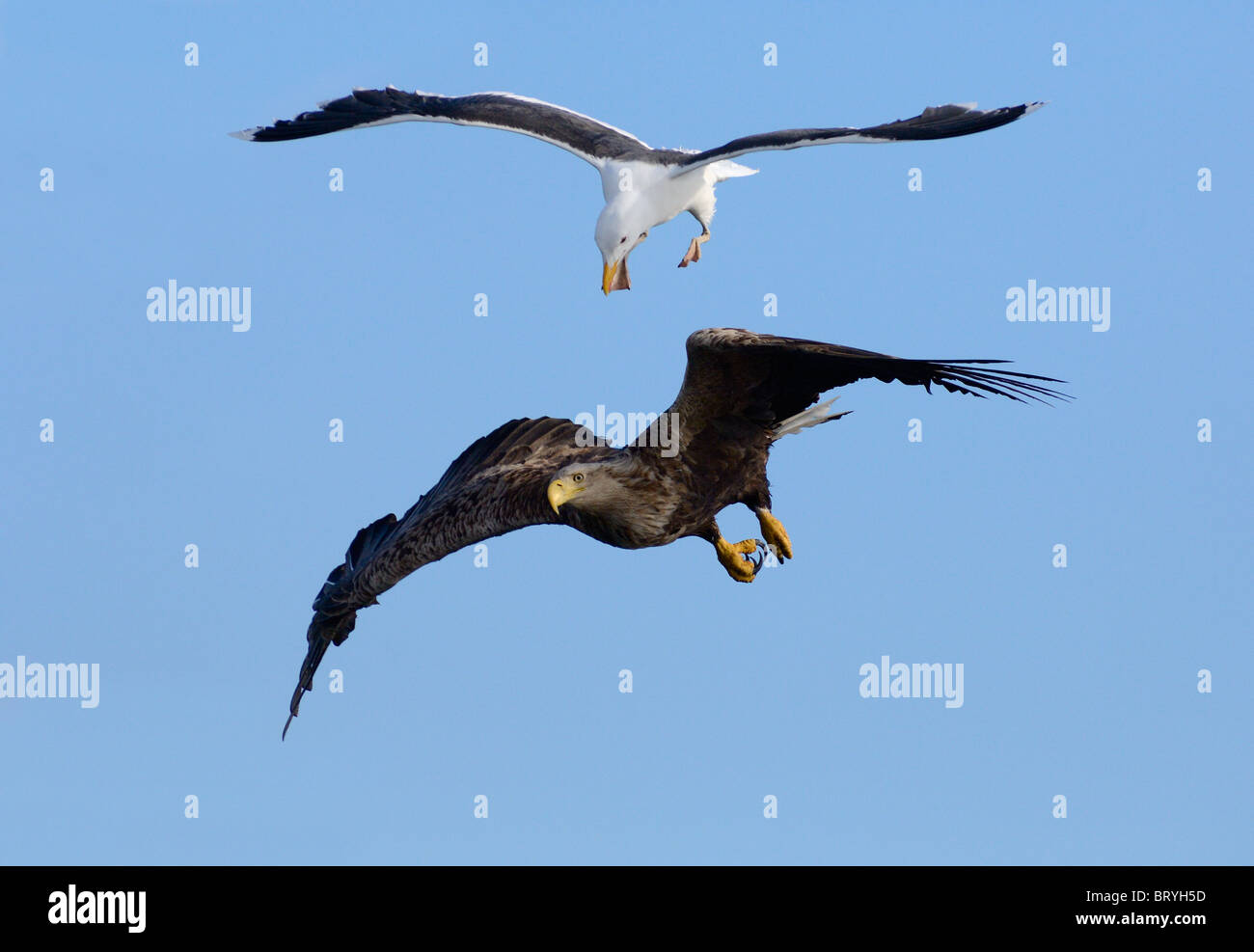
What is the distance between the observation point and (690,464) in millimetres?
15047

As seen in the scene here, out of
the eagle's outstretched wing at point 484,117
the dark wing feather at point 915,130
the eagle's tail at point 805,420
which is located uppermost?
the eagle's outstretched wing at point 484,117

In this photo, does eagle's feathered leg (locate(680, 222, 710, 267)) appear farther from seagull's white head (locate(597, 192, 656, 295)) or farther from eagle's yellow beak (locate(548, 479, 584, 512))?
eagle's yellow beak (locate(548, 479, 584, 512))

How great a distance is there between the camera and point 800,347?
1416 cm

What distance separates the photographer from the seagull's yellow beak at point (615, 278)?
16.8 metres

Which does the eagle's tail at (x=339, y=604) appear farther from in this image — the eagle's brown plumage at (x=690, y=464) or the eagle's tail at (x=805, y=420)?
the eagle's tail at (x=805, y=420)

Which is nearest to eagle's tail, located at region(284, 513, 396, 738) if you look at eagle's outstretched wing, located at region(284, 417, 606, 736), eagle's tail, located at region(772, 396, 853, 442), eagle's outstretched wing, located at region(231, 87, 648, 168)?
eagle's outstretched wing, located at region(284, 417, 606, 736)

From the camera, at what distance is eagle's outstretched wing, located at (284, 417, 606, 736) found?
52.6ft

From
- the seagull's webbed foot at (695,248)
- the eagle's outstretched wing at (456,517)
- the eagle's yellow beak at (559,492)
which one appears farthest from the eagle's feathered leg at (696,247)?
the eagle's yellow beak at (559,492)

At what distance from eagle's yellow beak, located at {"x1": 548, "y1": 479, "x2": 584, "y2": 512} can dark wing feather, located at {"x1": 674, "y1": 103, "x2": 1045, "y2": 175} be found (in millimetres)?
2750

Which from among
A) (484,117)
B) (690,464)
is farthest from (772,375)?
(484,117)

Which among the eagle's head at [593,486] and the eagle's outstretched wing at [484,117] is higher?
the eagle's outstretched wing at [484,117]

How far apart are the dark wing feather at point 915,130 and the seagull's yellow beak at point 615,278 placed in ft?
7.05

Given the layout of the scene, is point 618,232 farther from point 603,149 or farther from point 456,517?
point 456,517

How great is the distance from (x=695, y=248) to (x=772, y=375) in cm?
299
